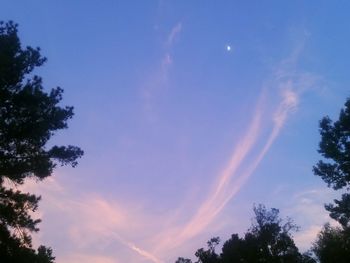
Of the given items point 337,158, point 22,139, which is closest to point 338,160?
point 337,158

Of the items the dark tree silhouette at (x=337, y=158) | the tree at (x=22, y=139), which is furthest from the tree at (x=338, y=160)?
the tree at (x=22, y=139)

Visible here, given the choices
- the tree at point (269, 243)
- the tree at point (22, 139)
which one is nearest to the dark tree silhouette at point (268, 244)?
the tree at point (269, 243)

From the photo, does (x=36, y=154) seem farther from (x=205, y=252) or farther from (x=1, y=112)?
(x=205, y=252)

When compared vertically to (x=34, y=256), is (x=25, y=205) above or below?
above

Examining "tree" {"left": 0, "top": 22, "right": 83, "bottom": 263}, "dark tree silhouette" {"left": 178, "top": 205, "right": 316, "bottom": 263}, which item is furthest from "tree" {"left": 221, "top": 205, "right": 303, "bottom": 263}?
"tree" {"left": 0, "top": 22, "right": 83, "bottom": 263}

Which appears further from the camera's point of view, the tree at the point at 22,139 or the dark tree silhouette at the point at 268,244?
the dark tree silhouette at the point at 268,244

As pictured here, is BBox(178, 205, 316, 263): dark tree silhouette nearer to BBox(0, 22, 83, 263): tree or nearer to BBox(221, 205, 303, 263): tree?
BBox(221, 205, 303, 263): tree

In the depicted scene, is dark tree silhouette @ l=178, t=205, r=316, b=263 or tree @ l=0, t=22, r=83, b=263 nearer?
tree @ l=0, t=22, r=83, b=263

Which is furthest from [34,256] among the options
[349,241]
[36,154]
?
[349,241]

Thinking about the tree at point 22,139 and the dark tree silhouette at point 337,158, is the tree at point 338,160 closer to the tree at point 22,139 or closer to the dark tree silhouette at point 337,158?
the dark tree silhouette at point 337,158

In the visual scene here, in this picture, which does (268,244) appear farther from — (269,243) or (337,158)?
(337,158)

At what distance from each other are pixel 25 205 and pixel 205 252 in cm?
4773

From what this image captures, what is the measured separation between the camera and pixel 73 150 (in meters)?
→ 22.1

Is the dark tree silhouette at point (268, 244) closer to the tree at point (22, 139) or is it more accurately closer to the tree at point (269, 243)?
the tree at point (269, 243)
